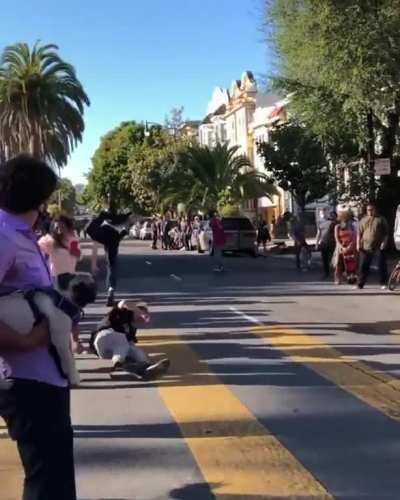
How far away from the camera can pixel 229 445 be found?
6.19 metres

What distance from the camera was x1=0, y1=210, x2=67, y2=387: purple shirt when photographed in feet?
11.0

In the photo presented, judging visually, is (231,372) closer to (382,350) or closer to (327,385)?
(327,385)

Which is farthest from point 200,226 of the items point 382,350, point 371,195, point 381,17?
point 382,350

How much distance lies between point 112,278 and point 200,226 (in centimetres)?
2786

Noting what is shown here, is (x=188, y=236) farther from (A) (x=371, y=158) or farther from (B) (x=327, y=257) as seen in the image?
(B) (x=327, y=257)

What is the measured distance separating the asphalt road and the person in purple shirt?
5.85 feet

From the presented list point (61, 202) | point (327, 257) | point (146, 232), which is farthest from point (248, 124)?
point (61, 202)

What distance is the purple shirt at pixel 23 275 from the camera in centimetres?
335

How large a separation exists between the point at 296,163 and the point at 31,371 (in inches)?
1220

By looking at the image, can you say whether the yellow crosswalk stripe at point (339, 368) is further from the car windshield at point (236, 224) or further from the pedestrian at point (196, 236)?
the pedestrian at point (196, 236)

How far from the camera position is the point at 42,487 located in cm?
337

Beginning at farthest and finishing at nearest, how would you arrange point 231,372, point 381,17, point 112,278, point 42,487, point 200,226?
point 200,226 < point 381,17 < point 112,278 < point 231,372 < point 42,487

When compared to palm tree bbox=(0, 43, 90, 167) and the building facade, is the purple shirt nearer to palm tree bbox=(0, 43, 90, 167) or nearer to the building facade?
palm tree bbox=(0, 43, 90, 167)

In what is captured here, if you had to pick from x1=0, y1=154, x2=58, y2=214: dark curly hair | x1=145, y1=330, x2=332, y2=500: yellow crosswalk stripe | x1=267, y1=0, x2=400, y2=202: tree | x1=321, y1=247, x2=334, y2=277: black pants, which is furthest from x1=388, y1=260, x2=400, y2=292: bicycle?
x1=0, y1=154, x2=58, y2=214: dark curly hair
